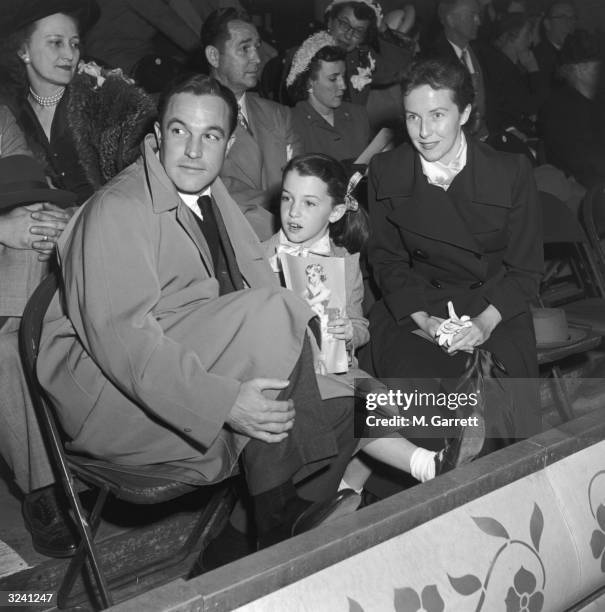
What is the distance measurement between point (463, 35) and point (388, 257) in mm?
3409

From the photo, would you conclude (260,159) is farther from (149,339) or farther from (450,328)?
(149,339)

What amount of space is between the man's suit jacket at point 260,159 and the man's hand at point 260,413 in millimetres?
1313

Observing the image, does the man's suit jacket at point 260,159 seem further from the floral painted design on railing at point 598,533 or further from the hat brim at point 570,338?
the floral painted design on railing at point 598,533

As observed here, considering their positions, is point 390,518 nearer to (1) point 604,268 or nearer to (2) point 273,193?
(2) point 273,193

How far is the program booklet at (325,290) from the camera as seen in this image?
300cm

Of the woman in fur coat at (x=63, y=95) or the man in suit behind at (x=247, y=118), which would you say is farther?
the man in suit behind at (x=247, y=118)

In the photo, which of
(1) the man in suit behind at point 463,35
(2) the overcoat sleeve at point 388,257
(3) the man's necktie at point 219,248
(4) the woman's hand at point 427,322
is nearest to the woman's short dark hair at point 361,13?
(1) the man in suit behind at point 463,35

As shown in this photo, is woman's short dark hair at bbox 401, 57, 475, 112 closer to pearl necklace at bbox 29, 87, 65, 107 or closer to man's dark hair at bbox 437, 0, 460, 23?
pearl necklace at bbox 29, 87, 65, 107

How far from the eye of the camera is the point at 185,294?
8.54 ft

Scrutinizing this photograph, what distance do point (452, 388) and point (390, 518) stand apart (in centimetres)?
120

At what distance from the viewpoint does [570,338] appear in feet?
12.2

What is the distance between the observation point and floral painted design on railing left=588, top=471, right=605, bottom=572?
2459mm

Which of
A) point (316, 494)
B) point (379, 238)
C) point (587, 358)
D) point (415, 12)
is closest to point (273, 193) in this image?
point (379, 238)

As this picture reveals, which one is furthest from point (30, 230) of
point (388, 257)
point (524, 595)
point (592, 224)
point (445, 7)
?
point (445, 7)
